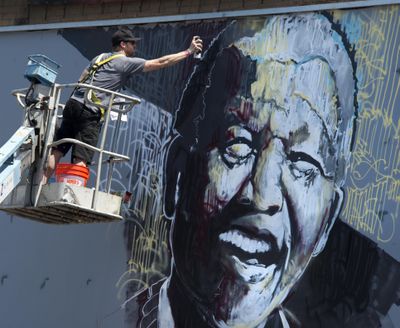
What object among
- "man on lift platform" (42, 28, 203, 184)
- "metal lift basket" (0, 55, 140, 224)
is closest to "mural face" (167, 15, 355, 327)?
"man on lift platform" (42, 28, 203, 184)

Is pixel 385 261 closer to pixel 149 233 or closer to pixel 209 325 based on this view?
pixel 209 325

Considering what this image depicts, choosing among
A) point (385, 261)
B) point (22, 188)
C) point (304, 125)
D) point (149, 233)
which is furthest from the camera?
point (149, 233)

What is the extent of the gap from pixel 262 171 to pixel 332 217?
102 cm

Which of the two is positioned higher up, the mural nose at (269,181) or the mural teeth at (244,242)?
the mural nose at (269,181)

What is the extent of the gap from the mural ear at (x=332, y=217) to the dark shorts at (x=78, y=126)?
2677mm

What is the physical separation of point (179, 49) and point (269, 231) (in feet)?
8.40

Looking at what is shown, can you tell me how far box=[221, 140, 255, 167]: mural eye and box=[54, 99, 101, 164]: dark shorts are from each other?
2276 mm

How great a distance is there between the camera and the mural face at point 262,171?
1159 centimetres

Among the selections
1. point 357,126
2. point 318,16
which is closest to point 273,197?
point 357,126

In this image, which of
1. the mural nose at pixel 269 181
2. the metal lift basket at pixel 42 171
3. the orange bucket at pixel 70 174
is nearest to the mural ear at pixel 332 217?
the mural nose at pixel 269 181

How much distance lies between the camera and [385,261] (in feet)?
36.0

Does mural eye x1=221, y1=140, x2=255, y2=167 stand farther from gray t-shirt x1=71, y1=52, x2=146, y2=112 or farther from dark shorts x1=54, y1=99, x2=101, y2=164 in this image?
dark shorts x1=54, y1=99, x2=101, y2=164

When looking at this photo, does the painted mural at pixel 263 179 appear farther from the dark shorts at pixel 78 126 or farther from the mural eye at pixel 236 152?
the dark shorts at pixel 78 126

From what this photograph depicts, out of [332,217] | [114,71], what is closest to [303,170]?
[332,217]
